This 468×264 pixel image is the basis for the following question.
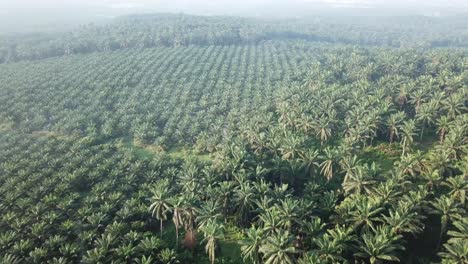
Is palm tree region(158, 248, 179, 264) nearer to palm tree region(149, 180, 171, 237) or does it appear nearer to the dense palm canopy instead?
the dense palm canopy

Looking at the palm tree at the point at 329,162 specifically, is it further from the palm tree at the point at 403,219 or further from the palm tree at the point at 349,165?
the palm tree at the point at 403,219

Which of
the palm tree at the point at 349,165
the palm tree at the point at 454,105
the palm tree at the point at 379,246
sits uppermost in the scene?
the palm tree at the point at 454,105

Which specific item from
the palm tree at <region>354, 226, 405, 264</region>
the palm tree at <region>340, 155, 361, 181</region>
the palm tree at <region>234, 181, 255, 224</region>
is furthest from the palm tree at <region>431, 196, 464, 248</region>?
the palm tree at <region>234, 181, 255, 224</region>

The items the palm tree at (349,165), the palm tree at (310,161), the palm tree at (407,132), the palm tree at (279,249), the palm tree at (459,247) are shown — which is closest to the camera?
the palm tree at (459,247)

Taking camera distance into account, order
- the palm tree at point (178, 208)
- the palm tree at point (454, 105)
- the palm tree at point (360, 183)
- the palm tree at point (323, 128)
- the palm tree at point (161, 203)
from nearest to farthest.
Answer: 1. the palm tree at point (178, 208)
2. the palm tree at point (161, 203)
3. the palm tree at point (360, 183)
4. the palm tree at point (323, 128)
5. the palm tree at point (454, 105)

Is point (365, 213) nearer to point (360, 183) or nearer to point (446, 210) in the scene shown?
point (360, 183)

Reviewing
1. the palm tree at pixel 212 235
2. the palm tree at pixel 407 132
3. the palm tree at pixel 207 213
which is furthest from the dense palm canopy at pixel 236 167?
the palm tree at pixel 407 132


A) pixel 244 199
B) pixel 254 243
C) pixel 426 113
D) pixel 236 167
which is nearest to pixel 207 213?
pixel 244 199
